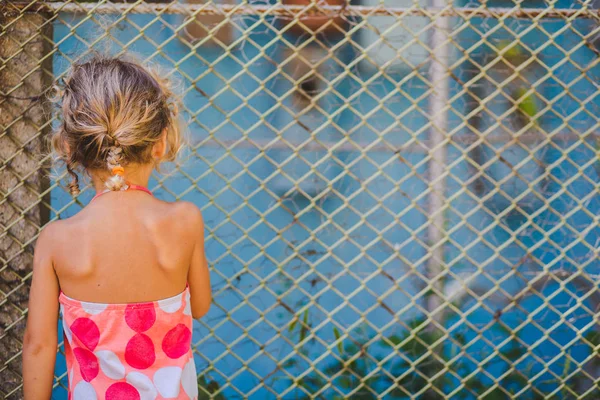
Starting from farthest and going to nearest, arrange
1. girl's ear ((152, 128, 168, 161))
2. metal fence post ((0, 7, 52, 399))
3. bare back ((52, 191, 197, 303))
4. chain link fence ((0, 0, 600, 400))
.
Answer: chain link fence ((0, 0, 600, 400)) < metal fence post ((0, 7, 52, 399)) < girl's ear ((152, 128, 168, 161)) < bare back ((52, 191, 197, 303))

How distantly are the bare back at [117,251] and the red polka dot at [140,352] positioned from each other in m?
0.09

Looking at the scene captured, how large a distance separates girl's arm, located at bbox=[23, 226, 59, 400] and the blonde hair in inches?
8.3

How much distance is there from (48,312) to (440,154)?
5.49 feet

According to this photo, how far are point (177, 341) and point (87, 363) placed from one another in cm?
21

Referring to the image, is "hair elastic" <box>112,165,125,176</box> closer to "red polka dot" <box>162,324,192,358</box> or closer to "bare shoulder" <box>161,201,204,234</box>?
"bare shoulder" <box>161,201,204,234</box>

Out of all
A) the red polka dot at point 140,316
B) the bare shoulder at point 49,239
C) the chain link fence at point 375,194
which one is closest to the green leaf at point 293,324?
the chain link fence at point 375,194

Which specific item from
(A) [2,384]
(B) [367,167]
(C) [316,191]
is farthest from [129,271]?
(B) [367,167]

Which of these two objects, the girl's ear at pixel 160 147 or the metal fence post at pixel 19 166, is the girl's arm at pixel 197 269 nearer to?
the girl's ear at pixel 160 147

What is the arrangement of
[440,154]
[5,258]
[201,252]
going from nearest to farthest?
[201,252] < [5,258] < [440,154]

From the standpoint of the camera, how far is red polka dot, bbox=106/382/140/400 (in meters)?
1.32

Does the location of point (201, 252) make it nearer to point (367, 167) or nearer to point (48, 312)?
point (48, 312)

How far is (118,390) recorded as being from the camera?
4.33 ft

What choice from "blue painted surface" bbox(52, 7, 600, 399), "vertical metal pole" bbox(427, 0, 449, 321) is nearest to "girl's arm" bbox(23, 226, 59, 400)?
"blue painted surface" bbox(52, 7, 600, 399)

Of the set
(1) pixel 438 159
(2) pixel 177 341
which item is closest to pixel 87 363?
(2) pixel 177 341
